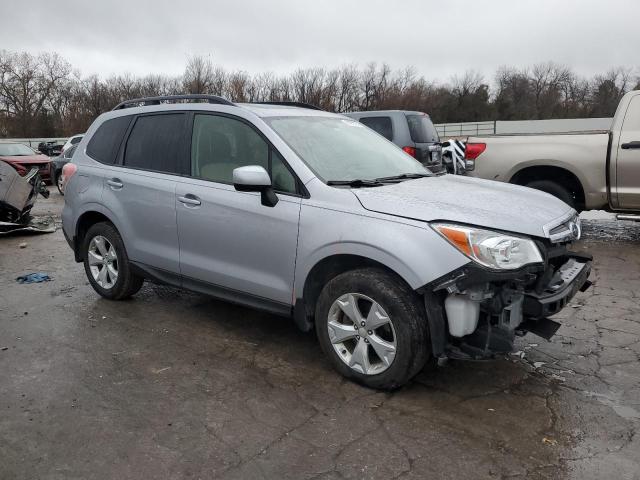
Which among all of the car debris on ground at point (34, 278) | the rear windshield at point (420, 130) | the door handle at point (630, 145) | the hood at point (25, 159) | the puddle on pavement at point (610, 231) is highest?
the rear windshield at point (420, 130)

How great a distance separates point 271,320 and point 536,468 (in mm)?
2632

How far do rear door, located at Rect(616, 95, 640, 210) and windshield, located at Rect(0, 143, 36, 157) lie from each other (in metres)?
16.3

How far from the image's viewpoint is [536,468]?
2686mm

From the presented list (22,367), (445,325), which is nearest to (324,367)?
(445,325)

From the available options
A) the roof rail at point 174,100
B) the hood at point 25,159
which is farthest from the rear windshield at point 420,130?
the hood at point 25,159

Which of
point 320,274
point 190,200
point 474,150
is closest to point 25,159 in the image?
point 474,150

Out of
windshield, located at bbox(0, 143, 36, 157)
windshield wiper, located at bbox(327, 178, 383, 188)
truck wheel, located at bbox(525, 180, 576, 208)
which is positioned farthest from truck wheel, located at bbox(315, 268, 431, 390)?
windshield, located at bbox(0, 143, 36, 157)

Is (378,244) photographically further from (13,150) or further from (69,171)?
(13,150)

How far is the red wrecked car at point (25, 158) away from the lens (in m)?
16.4

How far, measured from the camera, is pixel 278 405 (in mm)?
3322

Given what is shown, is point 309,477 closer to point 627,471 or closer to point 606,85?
point 627,471

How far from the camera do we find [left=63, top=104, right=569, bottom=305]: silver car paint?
10.3 ft

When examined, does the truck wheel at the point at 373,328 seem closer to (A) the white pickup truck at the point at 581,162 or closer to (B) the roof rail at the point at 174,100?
(B) the roof rail at the point at 174,100

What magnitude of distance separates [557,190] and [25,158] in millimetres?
15401
